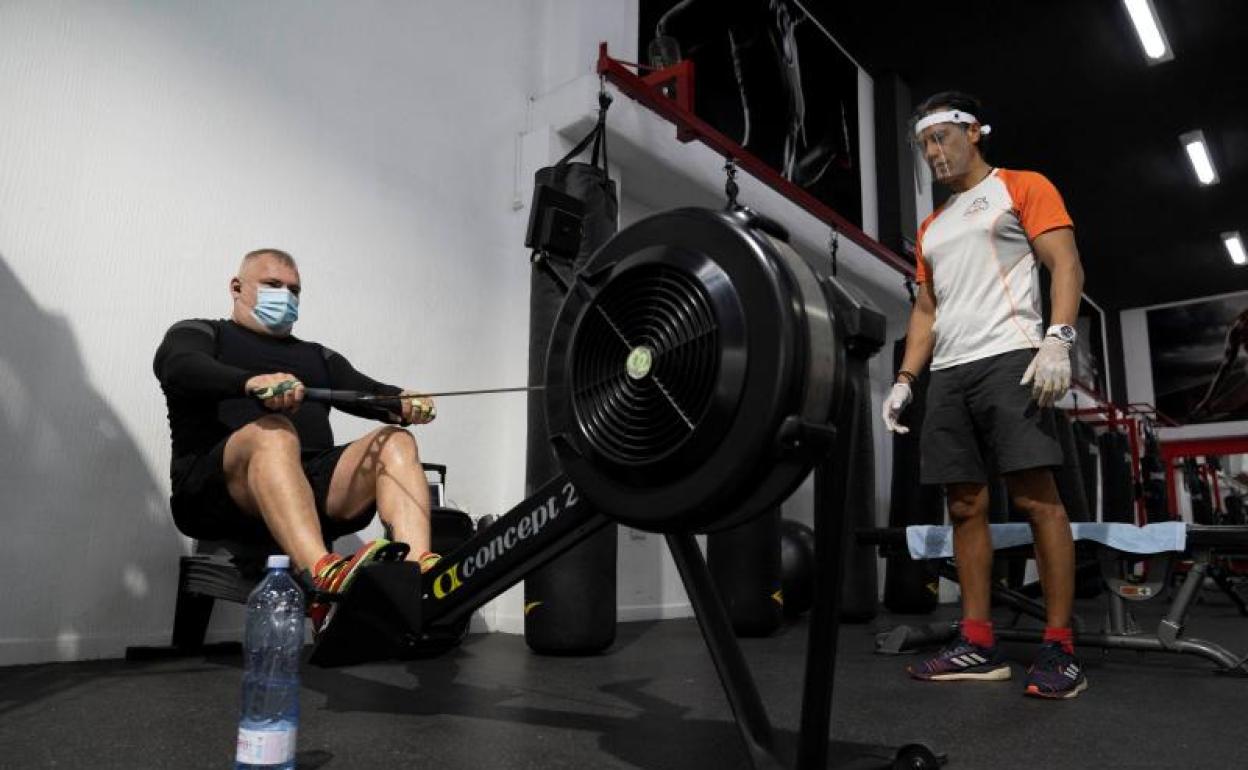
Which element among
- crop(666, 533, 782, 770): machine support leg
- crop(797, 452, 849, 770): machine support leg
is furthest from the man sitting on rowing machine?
crop(797, 452, 849, 770): machine support leg

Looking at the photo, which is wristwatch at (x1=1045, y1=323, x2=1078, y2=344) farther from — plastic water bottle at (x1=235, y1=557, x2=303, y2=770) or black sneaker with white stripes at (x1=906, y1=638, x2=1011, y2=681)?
plastic water bottle at (x1=235, y1=557, x2=303, y2=770)

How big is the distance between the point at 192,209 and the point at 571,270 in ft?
4.37

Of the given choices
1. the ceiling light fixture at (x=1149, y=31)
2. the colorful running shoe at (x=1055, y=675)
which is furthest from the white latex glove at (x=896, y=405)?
the ceiling light fixture at (x=1149, y=31)

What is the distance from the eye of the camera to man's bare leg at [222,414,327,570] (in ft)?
5.42

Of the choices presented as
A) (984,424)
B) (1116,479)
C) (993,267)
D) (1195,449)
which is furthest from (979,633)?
(1195,449)

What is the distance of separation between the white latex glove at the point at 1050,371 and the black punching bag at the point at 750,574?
1326 mm

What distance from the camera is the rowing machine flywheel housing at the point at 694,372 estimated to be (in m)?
0.97

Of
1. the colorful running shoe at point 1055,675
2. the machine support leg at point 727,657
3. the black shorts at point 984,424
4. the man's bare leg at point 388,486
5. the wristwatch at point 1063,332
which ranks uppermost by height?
the wristwatch at point 1063,332

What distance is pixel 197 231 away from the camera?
2490mm

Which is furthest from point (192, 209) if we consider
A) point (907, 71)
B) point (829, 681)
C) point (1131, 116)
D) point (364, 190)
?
point (1131, 116)

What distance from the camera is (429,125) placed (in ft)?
10.6

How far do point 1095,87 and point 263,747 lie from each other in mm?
6929

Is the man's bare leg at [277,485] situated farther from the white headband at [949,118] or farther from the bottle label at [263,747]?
the white headband at [949,118]

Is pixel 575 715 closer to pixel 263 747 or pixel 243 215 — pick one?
pixel 263 747
